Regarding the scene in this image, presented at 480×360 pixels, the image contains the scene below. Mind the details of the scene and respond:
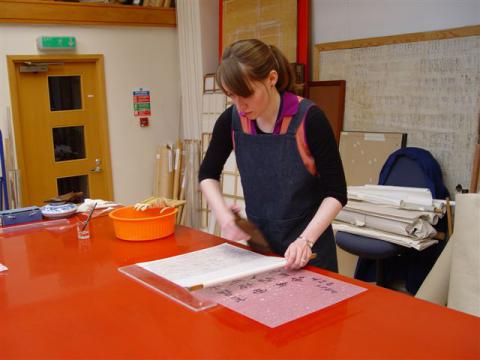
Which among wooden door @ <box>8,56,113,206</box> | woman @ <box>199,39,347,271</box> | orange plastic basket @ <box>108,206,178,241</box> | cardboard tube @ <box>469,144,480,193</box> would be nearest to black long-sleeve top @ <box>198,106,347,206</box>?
woman @ <box>199,39,347,271</box>

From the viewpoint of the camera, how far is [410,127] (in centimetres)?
352

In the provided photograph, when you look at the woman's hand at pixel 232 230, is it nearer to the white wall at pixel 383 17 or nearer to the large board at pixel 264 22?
the white wall at pixel 383 17

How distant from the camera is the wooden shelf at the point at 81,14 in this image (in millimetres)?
4484

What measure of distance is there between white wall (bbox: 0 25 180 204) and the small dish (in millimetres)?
2939

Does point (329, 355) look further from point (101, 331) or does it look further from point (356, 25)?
point (356, 25)

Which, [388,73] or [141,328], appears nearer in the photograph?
[141,328]

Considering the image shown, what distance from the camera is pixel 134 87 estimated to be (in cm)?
531

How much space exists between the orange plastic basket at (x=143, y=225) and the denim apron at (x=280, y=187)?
0.37 m

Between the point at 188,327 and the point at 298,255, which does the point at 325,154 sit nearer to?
the point at 298,255

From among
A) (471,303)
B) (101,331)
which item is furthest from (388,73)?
(101,331)

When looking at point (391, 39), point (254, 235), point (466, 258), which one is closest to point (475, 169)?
point (466, 258)

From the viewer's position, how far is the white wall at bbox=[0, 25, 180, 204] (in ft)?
16.7

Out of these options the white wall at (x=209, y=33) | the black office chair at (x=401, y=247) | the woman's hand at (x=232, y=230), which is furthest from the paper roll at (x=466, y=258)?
the white wall at (x=209, y=33)

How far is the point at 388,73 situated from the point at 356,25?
21.0 inches
